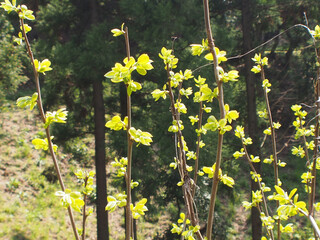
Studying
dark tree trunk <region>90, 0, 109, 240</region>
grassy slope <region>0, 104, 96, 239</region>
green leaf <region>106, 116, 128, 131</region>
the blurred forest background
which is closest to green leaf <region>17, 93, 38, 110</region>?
green leaf <region>106, 116, 128, 131</region>

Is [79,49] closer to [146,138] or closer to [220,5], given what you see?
[220,5]

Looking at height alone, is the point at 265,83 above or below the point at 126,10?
below

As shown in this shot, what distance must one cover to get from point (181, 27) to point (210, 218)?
474cm

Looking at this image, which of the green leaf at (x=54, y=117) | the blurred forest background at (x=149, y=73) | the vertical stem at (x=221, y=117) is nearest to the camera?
the vertical stem at (x=221, y=117)

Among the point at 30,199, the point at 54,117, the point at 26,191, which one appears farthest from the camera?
the point at 26,191

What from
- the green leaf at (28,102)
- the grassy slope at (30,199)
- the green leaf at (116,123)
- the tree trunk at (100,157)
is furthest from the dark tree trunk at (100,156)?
the green leaf at (116,123)

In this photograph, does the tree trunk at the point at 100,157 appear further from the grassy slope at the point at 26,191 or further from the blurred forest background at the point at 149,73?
the grassy slope at the point at 26,191

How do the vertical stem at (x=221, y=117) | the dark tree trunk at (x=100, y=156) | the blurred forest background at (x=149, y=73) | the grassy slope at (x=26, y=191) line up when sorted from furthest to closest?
1. the grassy slope at (x=26, y=191)
2. the dark tree trunk at (x=100, y=156)
3. the blurred forest background at (x=149, y=73)
4. the vertical stem at (x=221, y=117)

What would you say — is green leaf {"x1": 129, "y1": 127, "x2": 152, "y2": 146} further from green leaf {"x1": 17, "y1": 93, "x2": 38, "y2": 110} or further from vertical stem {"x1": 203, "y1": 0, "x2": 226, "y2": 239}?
green leaf {"x1": 17, "y1": 93, "x2": 38, "y2": 110}

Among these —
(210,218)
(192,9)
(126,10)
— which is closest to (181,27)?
(192,9)

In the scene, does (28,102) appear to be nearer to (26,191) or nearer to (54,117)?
(54,117)

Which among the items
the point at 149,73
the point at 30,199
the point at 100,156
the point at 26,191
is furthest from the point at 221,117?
the point at 26,191

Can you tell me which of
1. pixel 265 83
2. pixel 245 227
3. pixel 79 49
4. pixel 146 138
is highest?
pixel 79 49

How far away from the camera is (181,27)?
17.4 ft
